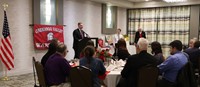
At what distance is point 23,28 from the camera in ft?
20.9

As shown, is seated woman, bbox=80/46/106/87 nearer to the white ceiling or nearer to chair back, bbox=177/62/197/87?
chair back, bbox=177/62/197/87

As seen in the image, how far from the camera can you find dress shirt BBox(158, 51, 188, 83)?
3211 mm

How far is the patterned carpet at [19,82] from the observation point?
16.6 feet

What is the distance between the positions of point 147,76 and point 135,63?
0.26 meters

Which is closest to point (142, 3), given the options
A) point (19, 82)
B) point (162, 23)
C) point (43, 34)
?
point (162, 23)

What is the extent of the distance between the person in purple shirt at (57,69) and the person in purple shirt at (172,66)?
1435 millimetres

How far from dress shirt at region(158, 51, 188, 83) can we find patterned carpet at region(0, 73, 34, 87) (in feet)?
10.5

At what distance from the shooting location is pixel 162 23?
33.8 ft

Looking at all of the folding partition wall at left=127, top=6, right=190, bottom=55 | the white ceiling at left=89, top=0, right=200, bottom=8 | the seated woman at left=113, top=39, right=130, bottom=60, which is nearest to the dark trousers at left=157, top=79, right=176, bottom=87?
the seated woman at left=113, top=39, right=130, bottom=60

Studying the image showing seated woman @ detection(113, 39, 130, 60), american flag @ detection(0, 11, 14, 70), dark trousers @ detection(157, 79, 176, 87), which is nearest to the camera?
dark trousers @ detection(157, 79, 176, 87)

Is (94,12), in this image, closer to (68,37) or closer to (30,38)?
(68,37)

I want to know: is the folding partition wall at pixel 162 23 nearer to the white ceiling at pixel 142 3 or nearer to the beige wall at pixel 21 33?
→ the white ceiling at pixel 142 3

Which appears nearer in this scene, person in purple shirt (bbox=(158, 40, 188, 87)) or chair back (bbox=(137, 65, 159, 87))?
chair back (bbox=(137, 65, 159, 87))

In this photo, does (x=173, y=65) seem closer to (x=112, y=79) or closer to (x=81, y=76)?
(x=112, y=79)
